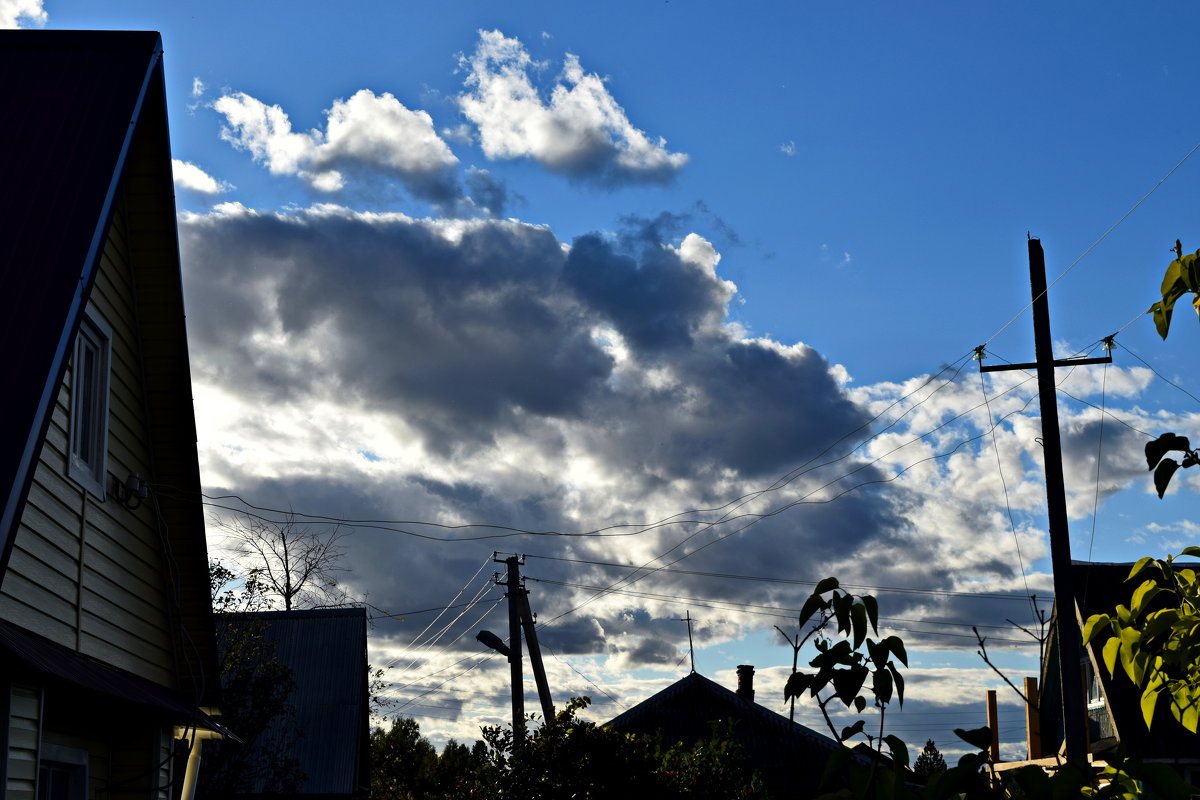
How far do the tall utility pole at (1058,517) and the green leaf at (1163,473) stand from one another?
11317mm

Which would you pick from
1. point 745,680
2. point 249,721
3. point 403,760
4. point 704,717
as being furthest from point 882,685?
point 403,760

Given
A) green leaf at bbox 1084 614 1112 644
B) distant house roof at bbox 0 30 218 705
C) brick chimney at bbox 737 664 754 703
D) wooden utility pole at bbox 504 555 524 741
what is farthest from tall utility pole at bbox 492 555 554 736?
green leaf at bbox 1084 614 1112 644

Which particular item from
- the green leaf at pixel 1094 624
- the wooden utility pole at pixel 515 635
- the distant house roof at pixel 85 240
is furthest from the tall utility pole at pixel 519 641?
the green leaf at pixel 1094 624

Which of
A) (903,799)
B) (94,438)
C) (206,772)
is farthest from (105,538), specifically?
(206,772)

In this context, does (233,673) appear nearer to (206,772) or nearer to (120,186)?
(206,772)

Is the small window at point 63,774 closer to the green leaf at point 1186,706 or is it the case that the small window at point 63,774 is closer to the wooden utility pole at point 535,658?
the green leaf at point 1186,706

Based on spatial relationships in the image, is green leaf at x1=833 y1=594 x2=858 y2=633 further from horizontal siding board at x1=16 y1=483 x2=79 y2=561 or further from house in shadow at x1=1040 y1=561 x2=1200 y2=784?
house in shadow at x1=1040 y1=561 x2=1200 y2=784

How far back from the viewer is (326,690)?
2780cm

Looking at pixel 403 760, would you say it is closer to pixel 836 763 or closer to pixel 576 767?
pixel 576 767

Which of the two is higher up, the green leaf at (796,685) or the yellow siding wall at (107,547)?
the yellow siding wall at (107,547)

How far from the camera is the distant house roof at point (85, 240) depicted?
19.6 ft

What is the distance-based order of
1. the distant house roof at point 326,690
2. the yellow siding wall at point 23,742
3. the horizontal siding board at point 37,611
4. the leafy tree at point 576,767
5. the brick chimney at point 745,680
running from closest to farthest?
Result: the yellow siding wall at point 23,742
the horizontal siding board at point 37,611
the leafy tree at point 576,767
the distant house roof at point 326,690
the brick chimney at point 745,680

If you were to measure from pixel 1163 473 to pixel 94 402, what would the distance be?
751 cm

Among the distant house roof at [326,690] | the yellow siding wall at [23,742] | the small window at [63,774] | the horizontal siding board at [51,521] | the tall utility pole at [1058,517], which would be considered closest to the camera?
the yellow siding wall at [23,742]
